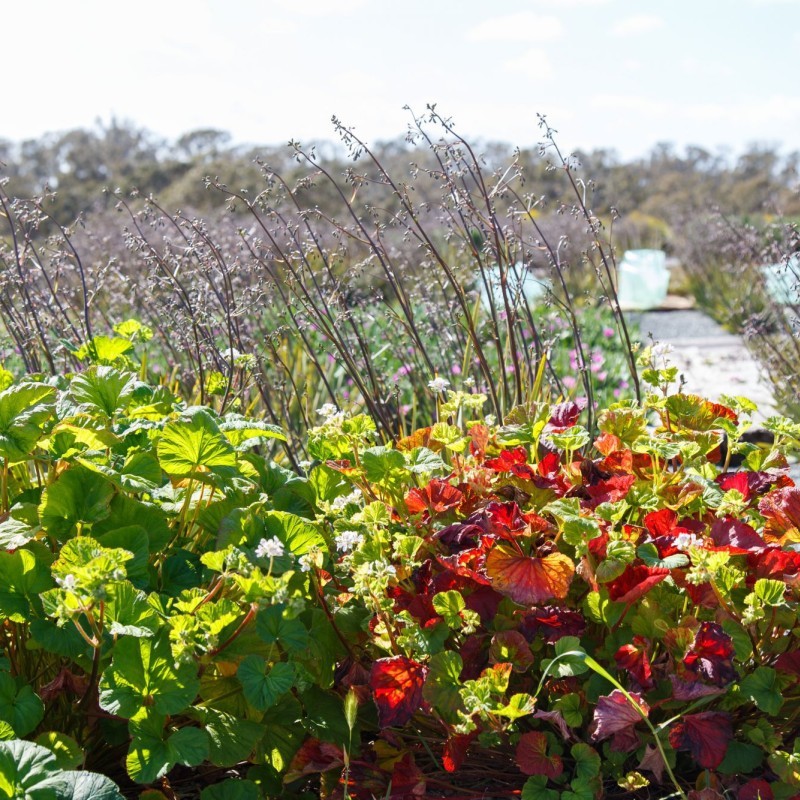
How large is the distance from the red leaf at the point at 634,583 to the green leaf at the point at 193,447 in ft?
2.27

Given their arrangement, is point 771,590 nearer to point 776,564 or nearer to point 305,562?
point 776,564

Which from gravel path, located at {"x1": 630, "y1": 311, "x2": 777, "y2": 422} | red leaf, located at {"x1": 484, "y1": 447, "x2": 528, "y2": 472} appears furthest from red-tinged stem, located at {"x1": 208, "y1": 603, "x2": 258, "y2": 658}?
gravel path, located at {"x1": 630, "y1": 311, "x2": 777, "y2": 422}

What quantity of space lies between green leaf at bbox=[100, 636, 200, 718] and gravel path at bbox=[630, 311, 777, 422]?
6.82 ft

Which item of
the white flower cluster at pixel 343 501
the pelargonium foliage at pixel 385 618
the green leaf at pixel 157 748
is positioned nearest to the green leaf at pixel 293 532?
the pelargonium foliage at pixel 385 618

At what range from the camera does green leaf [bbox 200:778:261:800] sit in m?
1.42

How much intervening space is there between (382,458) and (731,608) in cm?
63

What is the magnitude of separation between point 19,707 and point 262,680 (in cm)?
37

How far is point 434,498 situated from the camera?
5.56ft

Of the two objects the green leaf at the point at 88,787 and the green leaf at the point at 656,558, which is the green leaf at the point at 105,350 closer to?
the green leaf at the point at 88,787

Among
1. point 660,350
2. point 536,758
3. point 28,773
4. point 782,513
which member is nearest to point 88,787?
point 28,773

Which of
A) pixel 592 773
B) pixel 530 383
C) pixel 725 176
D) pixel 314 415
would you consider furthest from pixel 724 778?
pixel 725 176

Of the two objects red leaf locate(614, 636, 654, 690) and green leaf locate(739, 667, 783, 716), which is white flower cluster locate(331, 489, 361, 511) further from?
green leaf locate(739, 667, 783, 716)

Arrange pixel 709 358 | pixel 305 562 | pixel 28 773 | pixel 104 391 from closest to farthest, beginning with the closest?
pixel 28 773 < pixel 305 562 < pixel 104 391 < pixel 709 358

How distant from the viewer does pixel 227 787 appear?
1432 mm
